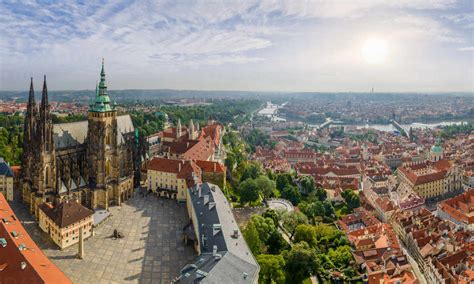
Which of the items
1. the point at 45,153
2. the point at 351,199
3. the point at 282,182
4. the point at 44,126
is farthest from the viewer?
the point at 282,182

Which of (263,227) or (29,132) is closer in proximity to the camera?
(263,227)

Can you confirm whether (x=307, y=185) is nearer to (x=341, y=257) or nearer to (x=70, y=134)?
(x=341, y=257)

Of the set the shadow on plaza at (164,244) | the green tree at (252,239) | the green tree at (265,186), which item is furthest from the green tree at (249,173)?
the green tree at (252,239)

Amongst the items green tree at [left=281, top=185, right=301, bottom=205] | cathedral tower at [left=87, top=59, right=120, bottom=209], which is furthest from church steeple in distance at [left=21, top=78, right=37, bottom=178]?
green tree at [left=281, top=185, right=301, bottom=205]

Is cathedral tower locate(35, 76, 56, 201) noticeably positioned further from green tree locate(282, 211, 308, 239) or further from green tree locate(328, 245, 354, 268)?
green tree locate(328, 245, 354, 268)

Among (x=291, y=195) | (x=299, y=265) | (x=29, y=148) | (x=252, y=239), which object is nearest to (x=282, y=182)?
(x=291, y=195)

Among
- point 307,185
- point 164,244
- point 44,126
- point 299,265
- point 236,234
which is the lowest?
point 299,265

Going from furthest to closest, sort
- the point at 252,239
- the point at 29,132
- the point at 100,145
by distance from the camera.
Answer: the point at 100,145 → the point at 29,132 → the point at 252,239
